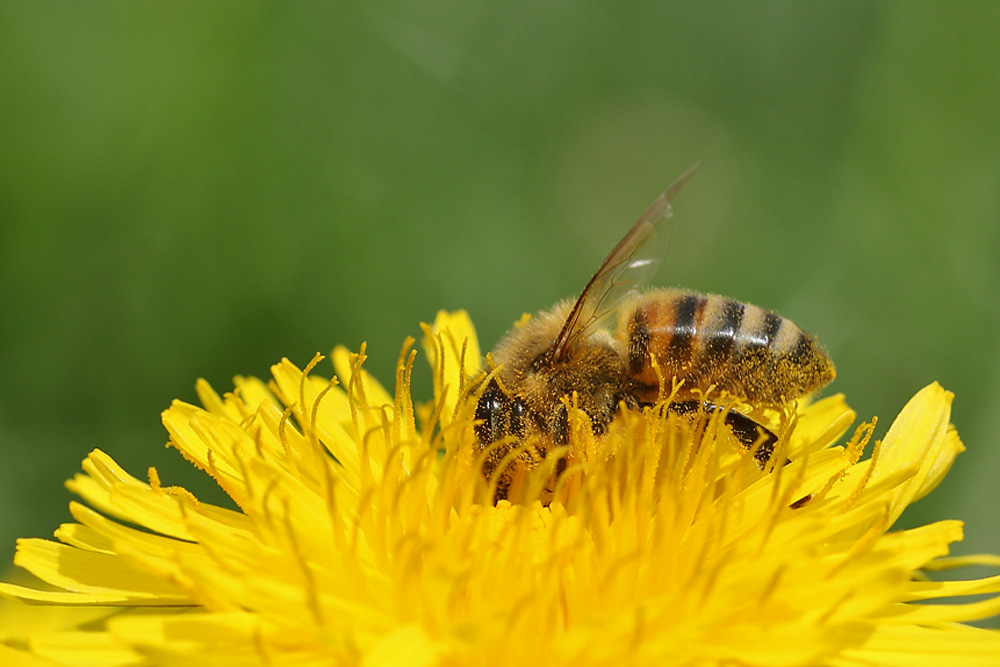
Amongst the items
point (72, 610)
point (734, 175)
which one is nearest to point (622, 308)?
point (72, 610)

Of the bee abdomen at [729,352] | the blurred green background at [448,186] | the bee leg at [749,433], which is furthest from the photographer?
the blurred green background at [448,186]

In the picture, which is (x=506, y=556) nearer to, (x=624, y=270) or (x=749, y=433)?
(x=749, y=433)

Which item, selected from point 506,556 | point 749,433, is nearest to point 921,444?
point 749,433

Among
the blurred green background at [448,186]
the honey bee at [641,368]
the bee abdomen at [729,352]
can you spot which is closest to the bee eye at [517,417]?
the honey bee at [641,368]

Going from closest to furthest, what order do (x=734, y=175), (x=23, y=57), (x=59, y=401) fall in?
(x=59, y=401) → (x=23, y=57) → (x=734, y=175)

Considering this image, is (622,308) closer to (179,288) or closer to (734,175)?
(179,288)

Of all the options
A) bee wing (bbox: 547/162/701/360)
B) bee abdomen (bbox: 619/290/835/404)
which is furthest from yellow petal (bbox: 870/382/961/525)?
bee wing (bbox: 547/162/701/360)

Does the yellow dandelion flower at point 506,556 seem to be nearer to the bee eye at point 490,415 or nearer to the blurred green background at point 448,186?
the bee eye at point 490,415
